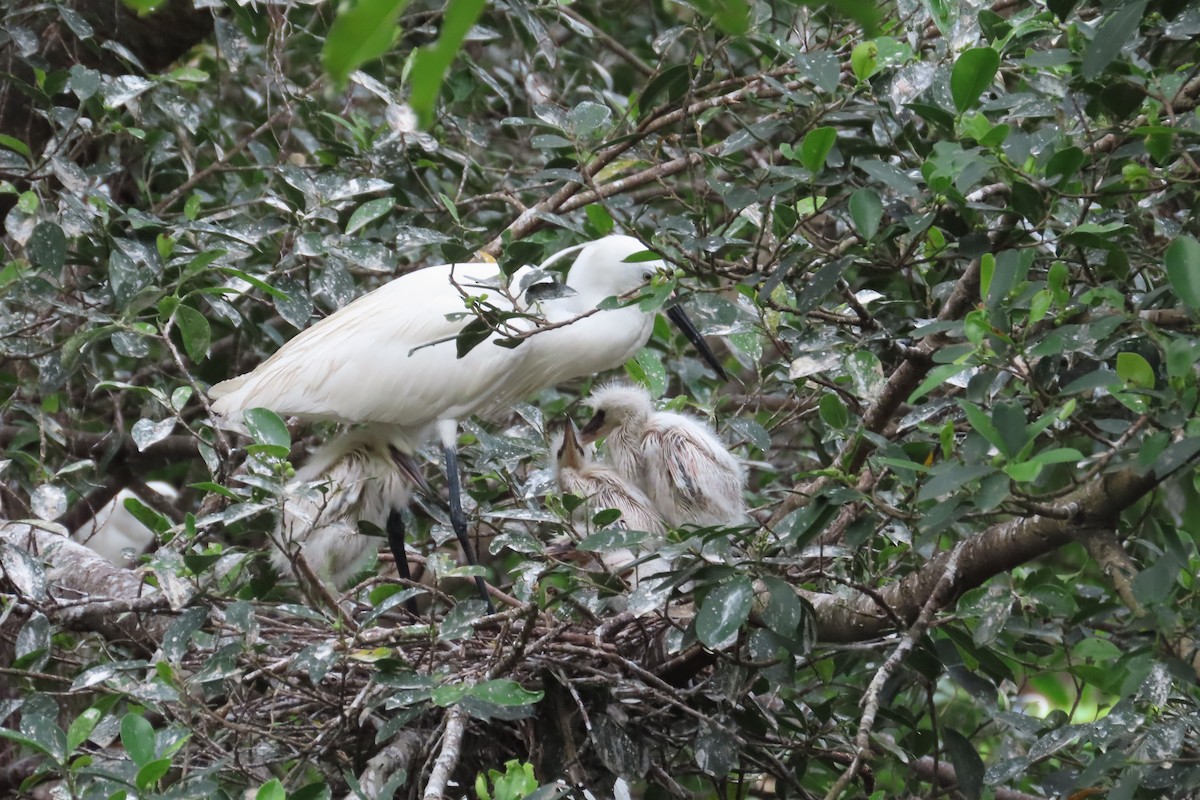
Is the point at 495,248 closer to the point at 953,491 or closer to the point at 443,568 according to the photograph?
the point at 443,568

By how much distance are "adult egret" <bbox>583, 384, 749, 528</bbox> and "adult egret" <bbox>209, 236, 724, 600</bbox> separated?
23 centimetres

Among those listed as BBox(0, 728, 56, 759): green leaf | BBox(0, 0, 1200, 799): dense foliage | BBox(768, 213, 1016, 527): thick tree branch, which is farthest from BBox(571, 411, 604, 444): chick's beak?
BBox(0, 728, 56, 759): green leaf

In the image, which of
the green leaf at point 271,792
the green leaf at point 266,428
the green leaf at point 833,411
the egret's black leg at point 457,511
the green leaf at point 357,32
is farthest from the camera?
the egret's black leg at point 457,511

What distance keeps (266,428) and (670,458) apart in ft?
4.06

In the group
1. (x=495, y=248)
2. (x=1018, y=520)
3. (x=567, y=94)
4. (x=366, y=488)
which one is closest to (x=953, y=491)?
(x=1018, y=520)

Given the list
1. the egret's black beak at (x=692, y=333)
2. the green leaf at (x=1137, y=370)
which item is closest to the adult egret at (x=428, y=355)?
the egret's black beak at (x=692, y=333)

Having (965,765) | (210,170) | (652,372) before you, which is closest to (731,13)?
(965,765)

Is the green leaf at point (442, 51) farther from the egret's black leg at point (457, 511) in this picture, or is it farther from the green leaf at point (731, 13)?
the egret's black leg at point (457, 511)

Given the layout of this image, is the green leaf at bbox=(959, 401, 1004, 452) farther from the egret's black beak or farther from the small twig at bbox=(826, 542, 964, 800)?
the egret's black beak

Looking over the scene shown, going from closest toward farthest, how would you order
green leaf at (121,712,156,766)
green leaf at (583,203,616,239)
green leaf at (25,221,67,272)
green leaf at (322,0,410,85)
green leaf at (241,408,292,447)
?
green leaf at (322,0,410,85), green leaf at (121,712,156,766), green leaf at (241,408,292,447), green leaf at (25,221,67,272), green leaf at (583,203,616,239)

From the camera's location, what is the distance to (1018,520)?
166 centimetres

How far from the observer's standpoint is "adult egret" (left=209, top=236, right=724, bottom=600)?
2871mm

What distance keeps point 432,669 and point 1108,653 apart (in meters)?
1.12

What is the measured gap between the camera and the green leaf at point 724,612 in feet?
5.93
